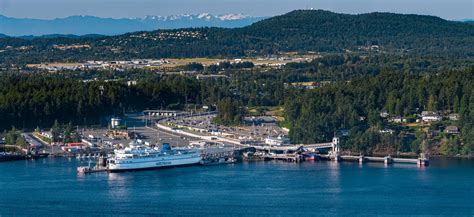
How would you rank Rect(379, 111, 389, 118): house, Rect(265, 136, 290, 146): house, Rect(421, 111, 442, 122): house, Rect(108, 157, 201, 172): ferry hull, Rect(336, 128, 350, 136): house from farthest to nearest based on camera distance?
Rect(379, 111, 389, 118): house, Rect(421, 111, 442, 122): house, Rect(336, 128, 350, 136): house, Rect(265, 136, 290, 146): house, Rect(108, 157, 201, 172): ferry hull

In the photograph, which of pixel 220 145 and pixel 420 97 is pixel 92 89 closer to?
pixel 220 145

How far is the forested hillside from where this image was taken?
63.2 metres

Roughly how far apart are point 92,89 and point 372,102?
900 cm

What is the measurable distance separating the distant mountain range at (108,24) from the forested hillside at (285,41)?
8324 cm

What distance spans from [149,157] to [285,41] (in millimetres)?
41329

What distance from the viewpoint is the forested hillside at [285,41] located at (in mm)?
63250

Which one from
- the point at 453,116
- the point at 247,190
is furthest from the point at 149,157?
the point at 453,116

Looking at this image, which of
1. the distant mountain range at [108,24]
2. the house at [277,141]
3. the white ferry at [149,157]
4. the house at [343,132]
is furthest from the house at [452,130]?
the distant mountain range at [108,24]

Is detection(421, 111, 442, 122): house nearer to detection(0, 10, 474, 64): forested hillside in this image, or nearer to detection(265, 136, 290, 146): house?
detection(265, 136, 290, 146): house

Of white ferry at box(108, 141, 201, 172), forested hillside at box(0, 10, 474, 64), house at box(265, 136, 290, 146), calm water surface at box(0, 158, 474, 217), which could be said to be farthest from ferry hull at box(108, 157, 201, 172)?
forested hillside at box(0, 10, 474, 64)

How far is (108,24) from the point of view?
17600 centimetres

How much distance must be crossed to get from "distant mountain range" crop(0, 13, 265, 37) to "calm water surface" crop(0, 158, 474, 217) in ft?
432

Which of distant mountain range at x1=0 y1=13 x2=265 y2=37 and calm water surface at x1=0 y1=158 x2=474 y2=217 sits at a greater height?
distant mountain range at x1=0 y1=13 x2=265 y2=37

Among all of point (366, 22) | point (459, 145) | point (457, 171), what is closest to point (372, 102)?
point (459, 145)
